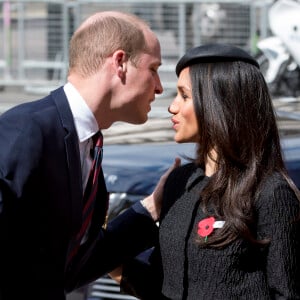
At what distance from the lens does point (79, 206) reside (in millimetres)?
2740

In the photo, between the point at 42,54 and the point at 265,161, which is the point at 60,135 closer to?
the point at 265,161

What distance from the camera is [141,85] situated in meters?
2.89

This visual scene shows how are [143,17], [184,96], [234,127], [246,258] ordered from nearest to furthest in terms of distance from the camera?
1. [246,258]
2. [234,127]
3. [184,96]
4. [143,17]

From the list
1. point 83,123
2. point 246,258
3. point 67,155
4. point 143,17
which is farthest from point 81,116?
point 143,17

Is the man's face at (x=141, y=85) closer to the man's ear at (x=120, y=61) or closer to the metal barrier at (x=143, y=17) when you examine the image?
the man's ear at (x=120, y=61)

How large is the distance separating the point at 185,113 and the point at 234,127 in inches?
6.3

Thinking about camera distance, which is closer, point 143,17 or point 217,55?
point 217,55

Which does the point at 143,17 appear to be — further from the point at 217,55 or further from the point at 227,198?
the point at 227,198

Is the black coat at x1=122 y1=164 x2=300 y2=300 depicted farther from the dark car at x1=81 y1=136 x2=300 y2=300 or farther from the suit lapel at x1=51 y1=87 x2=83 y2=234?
the dark car at x1=81 y1=136 x2=300 y2=300

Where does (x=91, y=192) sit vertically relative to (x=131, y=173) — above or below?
above

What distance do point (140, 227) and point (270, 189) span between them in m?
0.60

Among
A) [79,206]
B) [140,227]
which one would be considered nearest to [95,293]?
[140,227]

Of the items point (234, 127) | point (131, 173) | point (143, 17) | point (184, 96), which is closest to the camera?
point (234, 127)

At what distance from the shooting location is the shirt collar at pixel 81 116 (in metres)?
2.80
